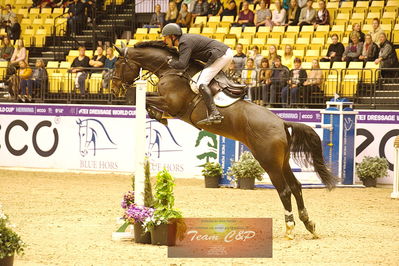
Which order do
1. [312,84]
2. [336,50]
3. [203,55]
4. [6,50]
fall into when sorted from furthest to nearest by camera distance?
[6,50] → [336,50] → [312,84] → [203,55]

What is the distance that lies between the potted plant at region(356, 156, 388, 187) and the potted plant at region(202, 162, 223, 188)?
315 cm

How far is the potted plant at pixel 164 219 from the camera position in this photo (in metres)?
9.05

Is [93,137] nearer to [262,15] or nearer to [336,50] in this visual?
[262,15]

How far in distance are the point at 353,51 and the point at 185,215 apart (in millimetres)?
8497

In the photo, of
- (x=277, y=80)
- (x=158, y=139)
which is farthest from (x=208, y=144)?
(x=277, y=80)

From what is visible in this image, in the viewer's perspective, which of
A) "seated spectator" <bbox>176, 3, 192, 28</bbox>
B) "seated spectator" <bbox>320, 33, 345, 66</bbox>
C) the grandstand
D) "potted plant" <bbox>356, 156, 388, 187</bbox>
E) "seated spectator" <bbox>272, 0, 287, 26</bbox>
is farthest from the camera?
"seated spectator" <bbox>176, 3, 192, 28</bbox>

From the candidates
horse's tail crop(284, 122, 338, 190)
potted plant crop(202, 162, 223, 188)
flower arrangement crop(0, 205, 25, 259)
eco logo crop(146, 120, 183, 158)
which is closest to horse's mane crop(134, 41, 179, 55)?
horse's tail crop(284, 122, 338, 190)

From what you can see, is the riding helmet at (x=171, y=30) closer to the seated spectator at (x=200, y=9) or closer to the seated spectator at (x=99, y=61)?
the seated spectator at (x=99, y=61)

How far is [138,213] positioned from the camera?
30.1 feet

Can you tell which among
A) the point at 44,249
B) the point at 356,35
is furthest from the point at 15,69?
the point at 44,249

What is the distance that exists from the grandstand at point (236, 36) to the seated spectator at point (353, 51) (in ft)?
0.95

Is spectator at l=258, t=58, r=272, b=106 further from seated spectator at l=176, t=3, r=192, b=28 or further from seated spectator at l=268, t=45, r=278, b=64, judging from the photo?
seated spectator at l=176, t=3, r=192, b=28

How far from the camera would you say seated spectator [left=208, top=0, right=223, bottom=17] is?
22688 mm

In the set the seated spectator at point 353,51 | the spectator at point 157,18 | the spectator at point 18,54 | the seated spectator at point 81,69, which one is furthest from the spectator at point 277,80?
the spectator at point 18,54
